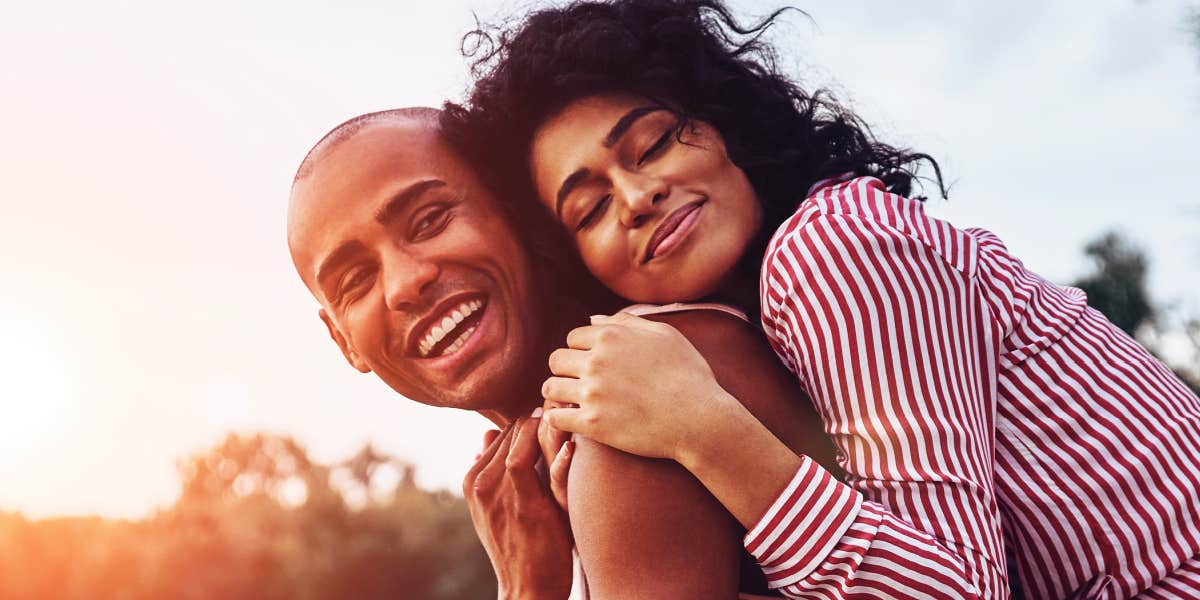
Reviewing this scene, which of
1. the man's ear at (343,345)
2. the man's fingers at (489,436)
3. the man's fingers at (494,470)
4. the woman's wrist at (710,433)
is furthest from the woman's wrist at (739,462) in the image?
the man's ear at (343,345)

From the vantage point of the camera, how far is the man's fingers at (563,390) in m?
1.75

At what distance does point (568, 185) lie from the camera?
2002 millimetres

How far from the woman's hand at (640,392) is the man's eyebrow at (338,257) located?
2.35 feet

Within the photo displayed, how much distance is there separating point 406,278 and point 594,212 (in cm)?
48

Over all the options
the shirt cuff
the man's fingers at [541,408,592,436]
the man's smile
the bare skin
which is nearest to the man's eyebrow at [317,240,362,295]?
the man's smile

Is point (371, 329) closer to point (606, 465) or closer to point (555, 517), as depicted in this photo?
point (555, 517)

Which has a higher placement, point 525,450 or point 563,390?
point 563,390

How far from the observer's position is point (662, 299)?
1.92m

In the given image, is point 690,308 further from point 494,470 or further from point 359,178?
point 359,178

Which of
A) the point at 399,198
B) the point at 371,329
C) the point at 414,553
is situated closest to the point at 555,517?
the point at 371,329

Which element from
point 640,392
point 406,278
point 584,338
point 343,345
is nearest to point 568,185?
point 584,338

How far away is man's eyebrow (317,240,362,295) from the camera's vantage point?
89.8 inches

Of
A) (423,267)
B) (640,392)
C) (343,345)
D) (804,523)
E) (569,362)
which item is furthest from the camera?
(343,345)

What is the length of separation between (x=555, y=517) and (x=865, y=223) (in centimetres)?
95
